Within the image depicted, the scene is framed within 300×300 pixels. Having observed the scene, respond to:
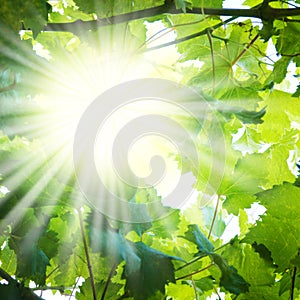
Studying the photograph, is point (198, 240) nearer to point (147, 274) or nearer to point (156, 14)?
point (147, 274)

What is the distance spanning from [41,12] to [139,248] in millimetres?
361

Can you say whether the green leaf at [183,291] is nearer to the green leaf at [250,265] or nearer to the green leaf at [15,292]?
the green leaf at [250,265]

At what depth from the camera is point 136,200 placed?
2.83ft

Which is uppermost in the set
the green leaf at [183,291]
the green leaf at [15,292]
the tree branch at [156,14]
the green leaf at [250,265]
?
the tree branch at [156,14]

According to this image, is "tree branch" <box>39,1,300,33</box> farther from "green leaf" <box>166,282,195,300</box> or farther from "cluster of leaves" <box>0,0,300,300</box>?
"green leaf" <box>166,282,195,300</box>

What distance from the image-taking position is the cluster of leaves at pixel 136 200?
2.05ft

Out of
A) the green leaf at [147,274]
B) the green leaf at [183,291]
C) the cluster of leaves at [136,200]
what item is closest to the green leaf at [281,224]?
the cluster of leaves at [136,200]

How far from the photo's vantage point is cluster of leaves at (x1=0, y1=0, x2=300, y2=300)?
2.05ft

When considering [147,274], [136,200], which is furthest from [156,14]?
[147,274]

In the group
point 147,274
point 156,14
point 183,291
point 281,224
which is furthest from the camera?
point 183,291

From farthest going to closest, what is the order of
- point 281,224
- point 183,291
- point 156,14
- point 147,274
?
1. point 183,291
2. point 156,14
3. point 281,224
4. point 147,274

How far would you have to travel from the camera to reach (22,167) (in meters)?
0.66

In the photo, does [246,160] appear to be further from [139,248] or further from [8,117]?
[8,117]

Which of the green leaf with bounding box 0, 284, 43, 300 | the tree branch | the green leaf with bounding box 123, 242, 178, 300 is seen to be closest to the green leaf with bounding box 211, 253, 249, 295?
the green leaf with bounding box 123, 242, 178, 300
